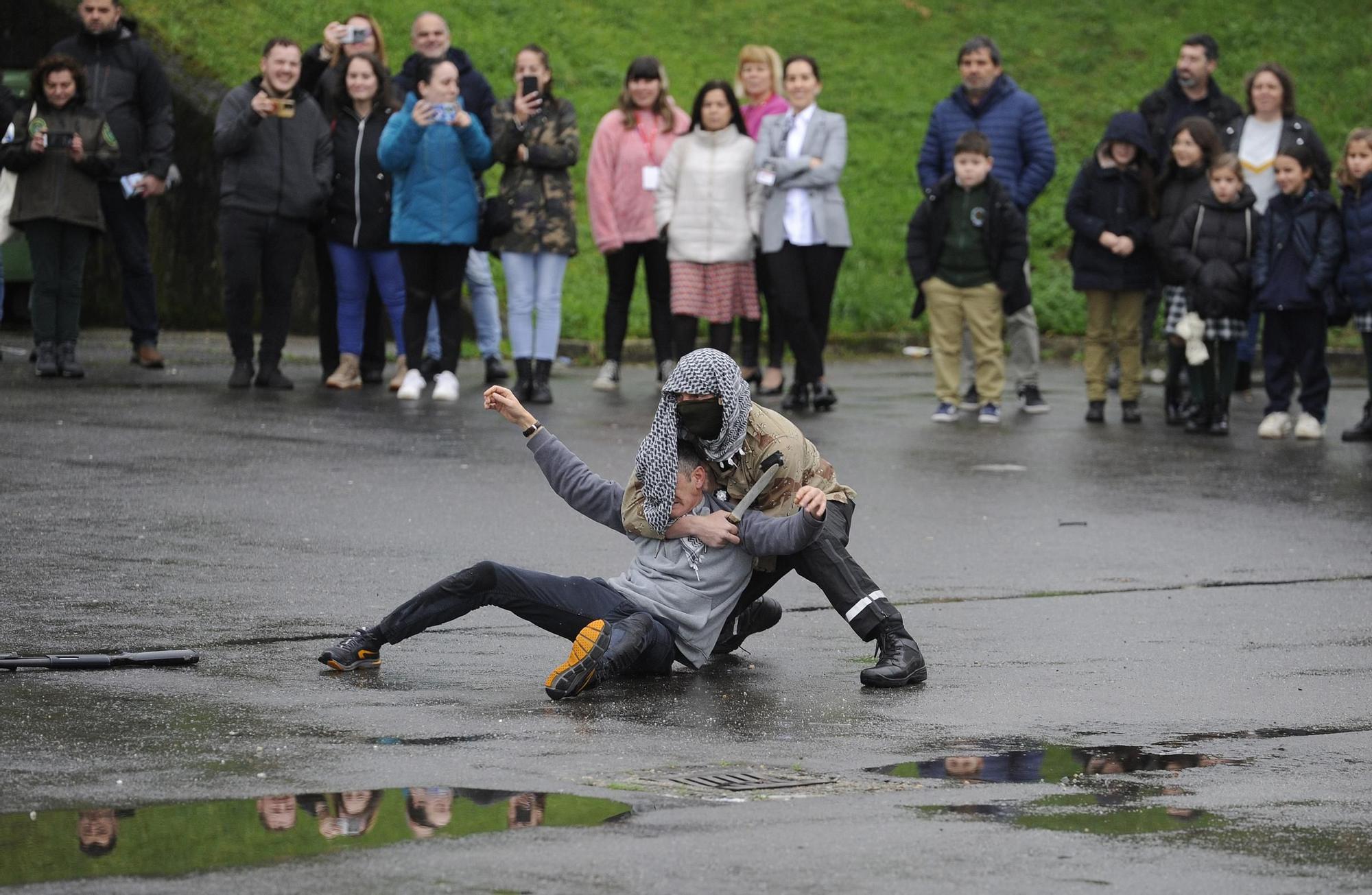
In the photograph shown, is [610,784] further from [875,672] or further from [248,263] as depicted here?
[248,263]

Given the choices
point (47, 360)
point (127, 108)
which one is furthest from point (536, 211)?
point (47, 360)

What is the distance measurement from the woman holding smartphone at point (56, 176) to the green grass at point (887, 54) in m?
6.46

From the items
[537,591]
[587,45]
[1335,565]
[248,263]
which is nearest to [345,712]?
[537,591]

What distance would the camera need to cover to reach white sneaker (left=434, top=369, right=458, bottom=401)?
14961 mm

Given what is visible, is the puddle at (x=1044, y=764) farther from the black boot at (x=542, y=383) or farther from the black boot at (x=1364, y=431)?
the black boot at (x=542, y=383)

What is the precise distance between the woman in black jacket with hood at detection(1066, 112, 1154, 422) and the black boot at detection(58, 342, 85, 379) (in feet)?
23.0

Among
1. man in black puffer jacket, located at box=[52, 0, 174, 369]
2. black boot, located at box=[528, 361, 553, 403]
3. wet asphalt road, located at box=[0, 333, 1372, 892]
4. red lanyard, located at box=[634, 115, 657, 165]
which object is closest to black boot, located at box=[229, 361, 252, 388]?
man in black puffer jacket, located at box=[52, 0, 174, 369]

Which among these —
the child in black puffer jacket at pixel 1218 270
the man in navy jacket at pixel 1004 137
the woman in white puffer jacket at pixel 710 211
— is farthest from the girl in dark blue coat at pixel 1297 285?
the woman in white puffer jacket at pixel 710 211

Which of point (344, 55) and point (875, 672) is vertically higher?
point (344, 55)

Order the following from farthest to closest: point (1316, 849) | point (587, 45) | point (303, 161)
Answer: point (587, 45) → point (303, 161) → point (1316, 849)

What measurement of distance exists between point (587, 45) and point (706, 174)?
37.9 feet

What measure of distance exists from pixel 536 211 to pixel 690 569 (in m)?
8.46

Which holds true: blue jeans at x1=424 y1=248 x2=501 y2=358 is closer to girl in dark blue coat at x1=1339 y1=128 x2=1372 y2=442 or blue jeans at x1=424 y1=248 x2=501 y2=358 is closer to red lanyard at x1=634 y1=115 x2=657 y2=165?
red lanyard at x1=634 y1=115 x2=657 y2=165

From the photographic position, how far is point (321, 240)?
611 inches
